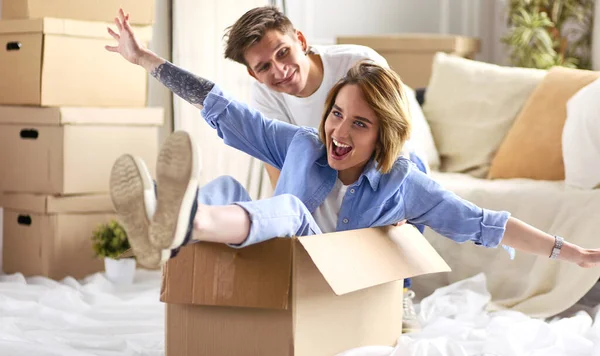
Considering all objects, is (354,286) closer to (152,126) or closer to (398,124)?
(398,124)

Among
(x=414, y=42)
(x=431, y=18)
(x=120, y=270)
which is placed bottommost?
(x=120, y=270)

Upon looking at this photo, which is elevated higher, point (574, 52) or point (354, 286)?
point (574, 52)

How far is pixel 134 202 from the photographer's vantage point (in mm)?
1477

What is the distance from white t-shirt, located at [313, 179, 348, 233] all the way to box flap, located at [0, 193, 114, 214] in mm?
1429

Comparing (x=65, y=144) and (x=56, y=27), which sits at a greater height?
(x=56, y=27)

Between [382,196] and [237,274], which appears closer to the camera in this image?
[237,274]

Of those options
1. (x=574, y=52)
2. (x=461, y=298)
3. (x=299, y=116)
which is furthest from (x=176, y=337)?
(x=574, y=52)

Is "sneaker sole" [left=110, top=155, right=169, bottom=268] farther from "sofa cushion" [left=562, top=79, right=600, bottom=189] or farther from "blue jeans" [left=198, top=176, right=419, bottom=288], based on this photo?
"sofa cushion" [left=562, top=79, right=600, bottom=189]

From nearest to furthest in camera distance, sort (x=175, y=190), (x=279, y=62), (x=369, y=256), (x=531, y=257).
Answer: (x=175, y=190) < (x=369, y=256) < (x=279, y=62) < (x=531, y=257)

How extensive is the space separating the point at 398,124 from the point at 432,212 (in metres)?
0.20

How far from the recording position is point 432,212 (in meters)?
1.88

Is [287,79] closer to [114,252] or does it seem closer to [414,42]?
[114,252]

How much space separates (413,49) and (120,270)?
1734 mm

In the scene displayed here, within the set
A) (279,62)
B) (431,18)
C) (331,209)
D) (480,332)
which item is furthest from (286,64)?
(431,18)
